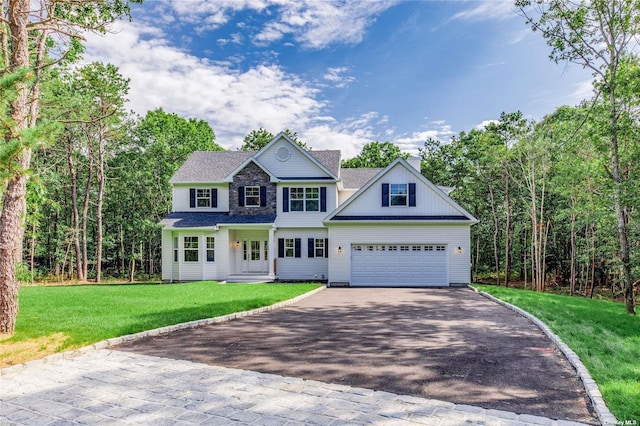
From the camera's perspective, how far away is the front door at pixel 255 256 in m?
22.6

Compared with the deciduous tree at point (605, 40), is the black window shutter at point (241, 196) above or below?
below

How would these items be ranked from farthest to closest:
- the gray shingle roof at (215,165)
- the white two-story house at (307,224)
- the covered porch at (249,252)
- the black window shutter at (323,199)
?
the gray shingle roof at (215,165), the black window shutter at (323,199), the covered porch at (249,252), the white two-story house at (307,224)

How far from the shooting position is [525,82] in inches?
658

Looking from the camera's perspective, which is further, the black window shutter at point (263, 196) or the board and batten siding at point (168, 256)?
the black window shutter at point (263, 196)

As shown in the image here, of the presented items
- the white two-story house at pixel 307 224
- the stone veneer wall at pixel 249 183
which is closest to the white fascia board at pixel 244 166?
the white two-story house at pixel 307 224

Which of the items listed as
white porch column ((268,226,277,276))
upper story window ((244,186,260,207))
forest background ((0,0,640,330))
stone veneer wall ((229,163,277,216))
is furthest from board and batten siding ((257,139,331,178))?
forest background ((0,0,640,330))

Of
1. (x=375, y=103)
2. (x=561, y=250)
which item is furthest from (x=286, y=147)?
(x=561, y=250)

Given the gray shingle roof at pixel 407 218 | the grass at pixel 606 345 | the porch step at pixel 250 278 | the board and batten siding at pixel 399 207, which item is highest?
the board and batten siding at pixel 399 207

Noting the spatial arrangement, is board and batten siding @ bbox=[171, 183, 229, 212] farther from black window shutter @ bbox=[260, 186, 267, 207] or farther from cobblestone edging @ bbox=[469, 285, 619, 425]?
cobblestone edging @ bbox=[469, 285, 619, 425]

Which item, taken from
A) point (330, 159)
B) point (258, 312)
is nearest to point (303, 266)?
point (330, 159)

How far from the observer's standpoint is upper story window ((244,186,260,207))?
22.0m

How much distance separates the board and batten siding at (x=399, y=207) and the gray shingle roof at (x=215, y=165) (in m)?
3.17

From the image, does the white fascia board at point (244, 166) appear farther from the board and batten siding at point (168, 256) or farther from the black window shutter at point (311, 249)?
the board and batten siding at point (168, 256)

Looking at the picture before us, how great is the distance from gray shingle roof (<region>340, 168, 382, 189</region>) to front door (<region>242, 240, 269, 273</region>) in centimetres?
652
